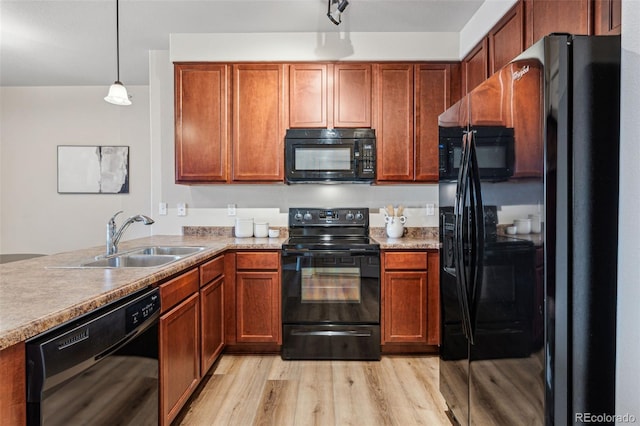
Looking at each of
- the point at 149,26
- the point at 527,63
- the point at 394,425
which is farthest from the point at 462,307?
the point at 149,26

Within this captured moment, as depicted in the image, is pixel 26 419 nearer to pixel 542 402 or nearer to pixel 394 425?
pixel 542 402

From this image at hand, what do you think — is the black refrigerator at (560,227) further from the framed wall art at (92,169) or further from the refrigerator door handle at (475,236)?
the framed wall art at (92,169)

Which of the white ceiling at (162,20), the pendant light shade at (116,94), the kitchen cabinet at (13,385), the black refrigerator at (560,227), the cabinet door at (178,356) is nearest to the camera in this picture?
the kitchen cabinet at (13,385)

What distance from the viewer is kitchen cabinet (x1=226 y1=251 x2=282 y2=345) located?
9.17 feet

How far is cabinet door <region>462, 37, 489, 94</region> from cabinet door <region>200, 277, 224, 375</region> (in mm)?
2455

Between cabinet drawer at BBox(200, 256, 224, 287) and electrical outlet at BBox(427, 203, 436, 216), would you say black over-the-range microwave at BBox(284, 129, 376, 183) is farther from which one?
cabinet drawer at BBox(200, 256, 224, 287)

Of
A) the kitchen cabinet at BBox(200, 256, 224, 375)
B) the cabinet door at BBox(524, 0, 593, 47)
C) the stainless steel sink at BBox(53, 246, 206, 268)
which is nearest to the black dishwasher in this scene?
the stainless steel sink at BBox(53, 246, 206, 268)

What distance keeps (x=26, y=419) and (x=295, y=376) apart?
1760 mm

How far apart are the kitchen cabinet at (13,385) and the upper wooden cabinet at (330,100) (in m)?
2.47

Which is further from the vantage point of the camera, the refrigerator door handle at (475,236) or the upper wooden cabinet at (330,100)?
the upper wooden cabinet at (330,100)

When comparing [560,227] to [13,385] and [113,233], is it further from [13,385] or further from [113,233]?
[113,233]

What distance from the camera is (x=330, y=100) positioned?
10.1ft

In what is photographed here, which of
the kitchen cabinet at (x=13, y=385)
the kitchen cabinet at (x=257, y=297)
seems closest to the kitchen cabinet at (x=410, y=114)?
the kitchen cabinet at (x=257, y=297)

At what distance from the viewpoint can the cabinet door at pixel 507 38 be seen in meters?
2.12
